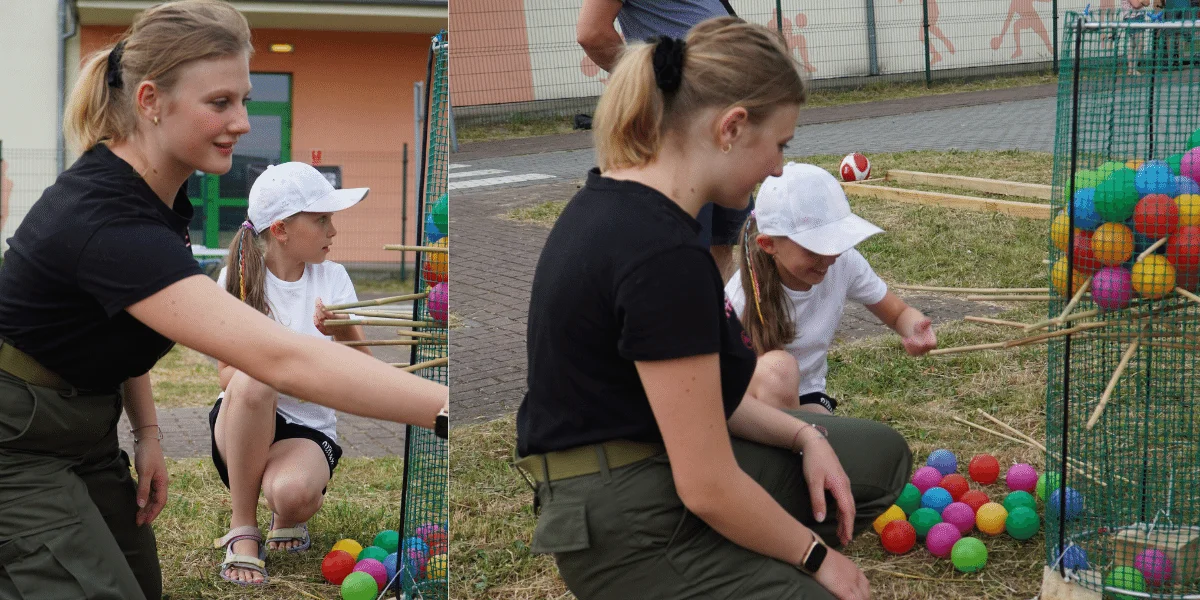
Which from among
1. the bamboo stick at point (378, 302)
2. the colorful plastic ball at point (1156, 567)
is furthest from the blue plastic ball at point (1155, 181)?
the bamboo stick at point (378, 302)

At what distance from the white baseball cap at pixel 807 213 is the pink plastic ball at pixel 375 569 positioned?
1.56 meters

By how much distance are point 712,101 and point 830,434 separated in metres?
1.01

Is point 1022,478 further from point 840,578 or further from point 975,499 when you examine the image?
point 840,578

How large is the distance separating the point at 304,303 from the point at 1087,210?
93.2 inches

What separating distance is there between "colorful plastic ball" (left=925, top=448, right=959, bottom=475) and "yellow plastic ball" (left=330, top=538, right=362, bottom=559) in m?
2.04

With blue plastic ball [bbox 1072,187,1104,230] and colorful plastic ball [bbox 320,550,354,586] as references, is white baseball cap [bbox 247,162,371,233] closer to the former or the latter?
colorful plastic ball [bbox 320,550,354,586]

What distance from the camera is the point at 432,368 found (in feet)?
10.7

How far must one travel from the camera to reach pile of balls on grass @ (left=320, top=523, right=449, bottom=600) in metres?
3.31

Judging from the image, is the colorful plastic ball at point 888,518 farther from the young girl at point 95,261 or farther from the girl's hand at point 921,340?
the young girl at point 95,261

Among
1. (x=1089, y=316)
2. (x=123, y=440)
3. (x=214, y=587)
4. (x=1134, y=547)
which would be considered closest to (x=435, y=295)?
(x=214, y=587)

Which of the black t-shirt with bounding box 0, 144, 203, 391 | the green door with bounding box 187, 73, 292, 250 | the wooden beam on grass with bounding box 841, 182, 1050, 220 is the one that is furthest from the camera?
the green door with bounding box 187, 73, 292, 250

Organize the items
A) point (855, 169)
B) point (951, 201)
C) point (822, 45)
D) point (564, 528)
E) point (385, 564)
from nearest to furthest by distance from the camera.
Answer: point (564, 528) < point (385, 564) < point (951, 201) < point (855, 169) < point (822, 45)

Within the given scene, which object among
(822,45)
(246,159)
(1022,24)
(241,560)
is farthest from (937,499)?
(1022,24)

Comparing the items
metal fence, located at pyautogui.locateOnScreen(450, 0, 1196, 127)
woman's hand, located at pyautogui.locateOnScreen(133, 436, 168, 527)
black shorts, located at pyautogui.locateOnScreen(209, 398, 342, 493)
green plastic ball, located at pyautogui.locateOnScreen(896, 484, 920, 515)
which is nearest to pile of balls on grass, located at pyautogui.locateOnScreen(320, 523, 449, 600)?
black shorts, located at pyautogui.locateOnScreen(209, 398, 342, 493)
